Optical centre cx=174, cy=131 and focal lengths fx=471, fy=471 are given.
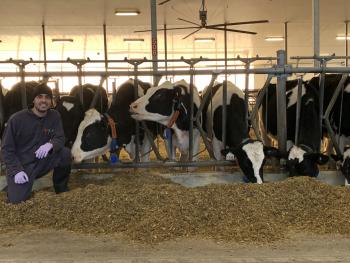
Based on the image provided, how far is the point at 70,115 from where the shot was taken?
7.13 metres

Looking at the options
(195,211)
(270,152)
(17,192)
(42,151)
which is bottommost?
(195,211)

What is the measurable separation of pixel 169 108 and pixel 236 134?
1128mm

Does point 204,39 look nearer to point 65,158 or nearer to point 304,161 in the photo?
point 304,161

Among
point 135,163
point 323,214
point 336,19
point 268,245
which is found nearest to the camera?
point 268,245

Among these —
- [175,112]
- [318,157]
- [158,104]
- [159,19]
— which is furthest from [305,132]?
[159,19]

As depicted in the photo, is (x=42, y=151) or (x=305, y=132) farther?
(x=305, y=132)

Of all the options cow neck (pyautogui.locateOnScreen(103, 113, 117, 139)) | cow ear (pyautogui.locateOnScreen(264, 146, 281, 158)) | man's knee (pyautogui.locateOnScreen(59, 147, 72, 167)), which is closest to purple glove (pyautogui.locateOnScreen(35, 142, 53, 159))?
man's knee (pyautogui.locateOnScreen(59, 147, 72, 167))

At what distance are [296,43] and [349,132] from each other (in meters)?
14.9

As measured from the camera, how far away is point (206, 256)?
365cm

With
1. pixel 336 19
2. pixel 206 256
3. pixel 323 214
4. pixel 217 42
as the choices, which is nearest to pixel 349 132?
pixel 323 214

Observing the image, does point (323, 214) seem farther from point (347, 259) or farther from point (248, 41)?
point (248, 41)

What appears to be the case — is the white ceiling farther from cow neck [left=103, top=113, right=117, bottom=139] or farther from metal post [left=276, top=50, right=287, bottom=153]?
cow neck [left=103, top=113, right=117, bottom=139]

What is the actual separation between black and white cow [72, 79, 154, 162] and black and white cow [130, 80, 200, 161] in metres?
0.47

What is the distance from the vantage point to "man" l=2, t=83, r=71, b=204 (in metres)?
5.08
